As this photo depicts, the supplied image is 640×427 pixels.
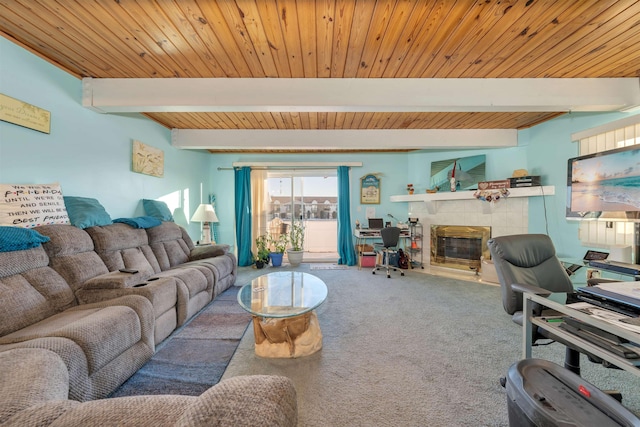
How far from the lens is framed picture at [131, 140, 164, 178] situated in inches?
122

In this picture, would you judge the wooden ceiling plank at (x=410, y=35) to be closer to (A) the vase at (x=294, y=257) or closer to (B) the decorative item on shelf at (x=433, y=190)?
(B) the decorative item on shelf at (x=433, y=190)

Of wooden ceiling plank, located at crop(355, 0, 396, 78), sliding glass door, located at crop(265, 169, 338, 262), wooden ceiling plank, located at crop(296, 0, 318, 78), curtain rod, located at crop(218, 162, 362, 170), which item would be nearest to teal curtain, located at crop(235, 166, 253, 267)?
curtain rod, located at crop(218, 162, 362, 170)

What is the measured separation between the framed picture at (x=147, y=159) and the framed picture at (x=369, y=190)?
362 centimetres

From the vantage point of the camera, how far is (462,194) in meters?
4.16

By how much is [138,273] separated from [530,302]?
273cm

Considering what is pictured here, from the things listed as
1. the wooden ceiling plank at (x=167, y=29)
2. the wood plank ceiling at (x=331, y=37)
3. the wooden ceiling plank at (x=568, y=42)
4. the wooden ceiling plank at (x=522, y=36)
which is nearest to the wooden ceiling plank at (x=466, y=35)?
the wood plank ceiling at (x=331, y=37)

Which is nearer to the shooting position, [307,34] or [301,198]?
[307,34]

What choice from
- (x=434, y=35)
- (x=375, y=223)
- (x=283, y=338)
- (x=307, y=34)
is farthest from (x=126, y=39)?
(x=375, y=223)

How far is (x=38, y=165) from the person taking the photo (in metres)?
2.05

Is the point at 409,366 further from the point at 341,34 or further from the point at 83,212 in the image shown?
the point at 83,212

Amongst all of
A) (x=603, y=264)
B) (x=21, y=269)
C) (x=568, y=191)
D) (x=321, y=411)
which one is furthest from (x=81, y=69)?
(x=568, y=191)

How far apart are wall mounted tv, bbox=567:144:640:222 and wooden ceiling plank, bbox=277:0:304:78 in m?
3.14

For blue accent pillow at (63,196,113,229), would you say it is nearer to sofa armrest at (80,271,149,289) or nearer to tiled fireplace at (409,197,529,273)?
sofa armrest at (80,271,149,289)

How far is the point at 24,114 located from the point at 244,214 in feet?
10.8
